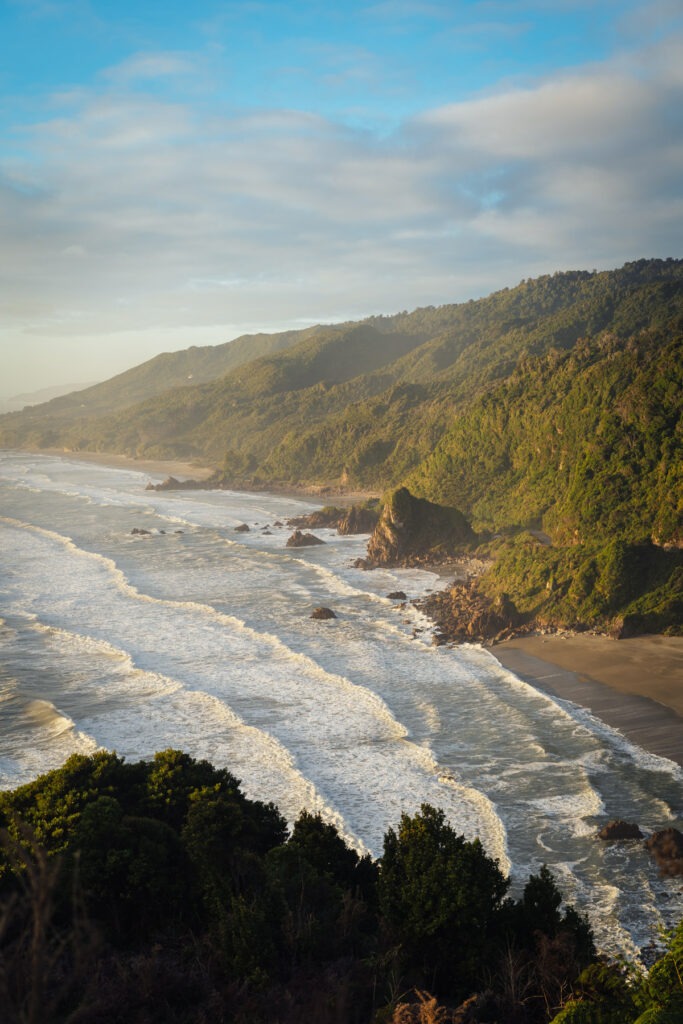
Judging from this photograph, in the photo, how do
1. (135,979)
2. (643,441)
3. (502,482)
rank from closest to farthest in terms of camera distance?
(135,979) → (643,441) → (502,482)

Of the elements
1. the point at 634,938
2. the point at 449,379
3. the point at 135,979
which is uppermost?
the point at 449,379

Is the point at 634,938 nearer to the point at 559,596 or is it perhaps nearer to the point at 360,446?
the point at 559,596

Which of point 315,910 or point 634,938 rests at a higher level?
point 315,910

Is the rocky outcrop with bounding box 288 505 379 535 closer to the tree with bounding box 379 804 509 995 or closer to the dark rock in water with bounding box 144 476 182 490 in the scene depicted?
the dark rock in water with bounding box 144 476 182 490

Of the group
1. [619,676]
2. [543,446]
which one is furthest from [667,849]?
[543,446]

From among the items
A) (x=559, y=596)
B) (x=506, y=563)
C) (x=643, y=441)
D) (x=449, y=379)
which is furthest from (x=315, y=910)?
(x=449, y=379)

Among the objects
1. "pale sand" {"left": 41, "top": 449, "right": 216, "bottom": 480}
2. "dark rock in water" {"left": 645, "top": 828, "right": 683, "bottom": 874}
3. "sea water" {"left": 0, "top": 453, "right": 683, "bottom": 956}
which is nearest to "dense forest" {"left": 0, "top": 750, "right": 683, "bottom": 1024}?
"sea water" {"left": 0, "top": 453, "right": 683, "bottom": 956}

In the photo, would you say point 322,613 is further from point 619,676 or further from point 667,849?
point 667,849
